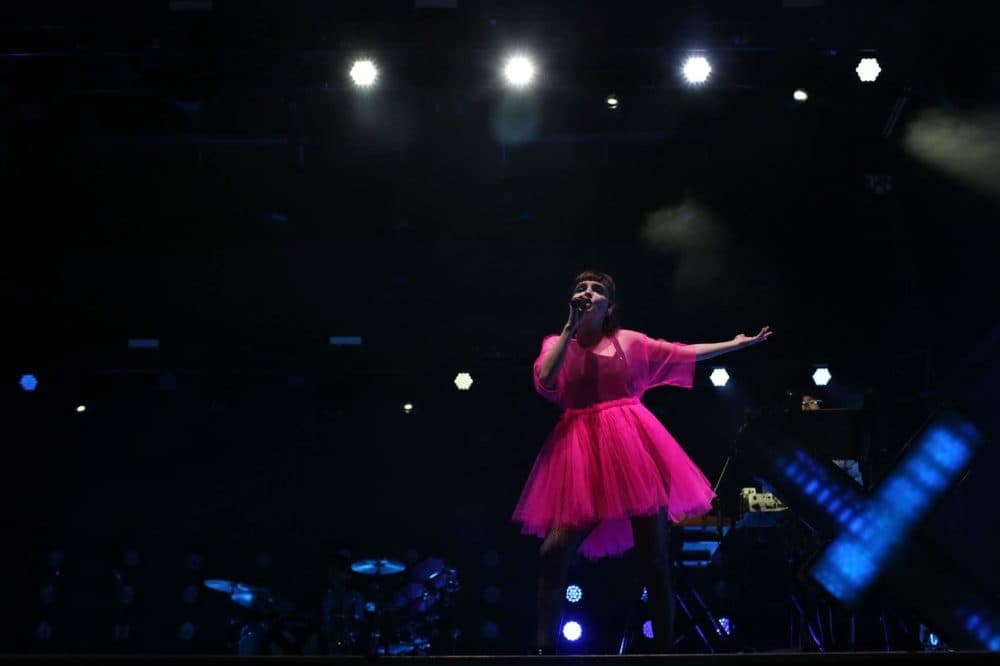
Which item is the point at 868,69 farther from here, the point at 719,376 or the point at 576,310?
the point at 576,310

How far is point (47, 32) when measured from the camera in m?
5.46

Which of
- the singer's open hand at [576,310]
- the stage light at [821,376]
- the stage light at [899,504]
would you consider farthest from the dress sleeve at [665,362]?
the stage light at [821,376]

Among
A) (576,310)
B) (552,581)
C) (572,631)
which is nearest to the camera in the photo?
(552,581)

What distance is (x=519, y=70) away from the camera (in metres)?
5.57

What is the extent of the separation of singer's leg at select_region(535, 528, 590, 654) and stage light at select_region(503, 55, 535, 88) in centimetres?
338

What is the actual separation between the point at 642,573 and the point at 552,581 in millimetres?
334

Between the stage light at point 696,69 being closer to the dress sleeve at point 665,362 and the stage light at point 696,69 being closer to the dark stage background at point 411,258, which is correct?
the dark stage background at point 411,258

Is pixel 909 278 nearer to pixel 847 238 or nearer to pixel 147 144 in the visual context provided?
pixel 847 238

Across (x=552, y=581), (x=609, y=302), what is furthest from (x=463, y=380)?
(x=552, y=581)

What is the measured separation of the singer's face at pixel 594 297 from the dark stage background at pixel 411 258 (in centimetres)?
261

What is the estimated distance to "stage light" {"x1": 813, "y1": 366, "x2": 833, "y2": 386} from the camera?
6.88m

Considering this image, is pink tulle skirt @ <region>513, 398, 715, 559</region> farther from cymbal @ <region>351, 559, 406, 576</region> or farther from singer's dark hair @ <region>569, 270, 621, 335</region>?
cymbal @ <region>351, 559, 406, 576</region>

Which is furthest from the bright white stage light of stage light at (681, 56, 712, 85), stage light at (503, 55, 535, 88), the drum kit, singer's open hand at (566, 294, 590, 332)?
singer's open hand at (566, 294, 590, 332)

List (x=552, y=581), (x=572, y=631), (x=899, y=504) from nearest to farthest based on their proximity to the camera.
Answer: (x=552, y=581), (x=899, y=504), (x=572, y=631)
